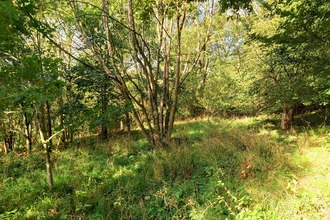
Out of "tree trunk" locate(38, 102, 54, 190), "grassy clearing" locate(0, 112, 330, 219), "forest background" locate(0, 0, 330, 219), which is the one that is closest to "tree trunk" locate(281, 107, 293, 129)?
"forest background" locate(0, 0, 330, 219)

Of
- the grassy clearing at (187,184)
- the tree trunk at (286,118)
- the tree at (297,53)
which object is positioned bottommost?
the grassy clearing at (187,184)

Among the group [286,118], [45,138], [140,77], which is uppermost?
→ [140,77]

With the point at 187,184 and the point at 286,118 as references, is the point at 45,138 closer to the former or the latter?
the point at 187,184

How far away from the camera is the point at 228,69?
34.2ft

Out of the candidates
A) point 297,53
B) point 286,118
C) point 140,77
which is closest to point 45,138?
point 140,77

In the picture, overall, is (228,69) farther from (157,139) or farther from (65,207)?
(65,207)

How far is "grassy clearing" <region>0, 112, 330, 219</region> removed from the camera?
2570mm

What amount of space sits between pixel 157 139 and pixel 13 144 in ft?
19.6

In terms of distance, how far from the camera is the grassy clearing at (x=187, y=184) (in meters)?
2.57

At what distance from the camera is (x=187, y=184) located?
11.1ft

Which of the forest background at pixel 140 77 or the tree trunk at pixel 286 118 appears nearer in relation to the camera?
the forest background at pixel 140 77

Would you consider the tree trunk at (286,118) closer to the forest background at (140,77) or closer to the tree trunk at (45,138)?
the forest background at (140,77)

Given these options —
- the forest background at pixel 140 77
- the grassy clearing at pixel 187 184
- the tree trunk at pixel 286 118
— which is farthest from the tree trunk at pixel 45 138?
the tree trunk at pixel 286 118

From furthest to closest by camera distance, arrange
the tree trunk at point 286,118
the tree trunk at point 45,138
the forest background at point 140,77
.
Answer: the tree trunk at point 286,118 → the tree trunk at point 45,138 → the forest background at point 140,77
